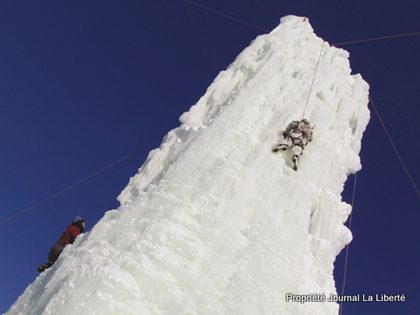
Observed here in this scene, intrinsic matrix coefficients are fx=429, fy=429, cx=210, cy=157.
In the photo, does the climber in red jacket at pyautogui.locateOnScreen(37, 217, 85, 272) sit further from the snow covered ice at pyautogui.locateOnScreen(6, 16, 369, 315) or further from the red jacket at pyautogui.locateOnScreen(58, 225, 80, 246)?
the snow covered ice at pyautogui.locateOnScreen(6, 16, 369, 315)

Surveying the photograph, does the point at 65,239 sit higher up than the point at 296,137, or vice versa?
the point at 296,137

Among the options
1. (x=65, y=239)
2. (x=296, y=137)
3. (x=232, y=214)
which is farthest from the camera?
(x=296, y=137)

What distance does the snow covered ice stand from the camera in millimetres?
8008

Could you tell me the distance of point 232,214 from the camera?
10.2 meters

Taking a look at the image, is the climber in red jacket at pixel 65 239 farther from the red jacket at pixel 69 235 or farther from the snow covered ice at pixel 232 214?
the snow covered ice at pixel 232 214

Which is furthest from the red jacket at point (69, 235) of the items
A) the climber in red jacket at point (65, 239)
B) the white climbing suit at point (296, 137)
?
the white climbing suit at point (296, 137)

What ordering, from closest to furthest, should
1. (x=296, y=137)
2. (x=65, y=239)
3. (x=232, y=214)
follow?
1. (x=232, y=214)
2. (x=65, y=239)
3. (x=296, y=137)

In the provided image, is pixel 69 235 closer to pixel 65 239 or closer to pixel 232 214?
pixel 65 239

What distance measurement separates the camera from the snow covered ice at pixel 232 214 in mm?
8008

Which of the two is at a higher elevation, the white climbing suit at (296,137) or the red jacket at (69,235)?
the white climbing suit at (296,137)

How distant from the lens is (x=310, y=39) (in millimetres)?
17531

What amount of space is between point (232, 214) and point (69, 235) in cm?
443

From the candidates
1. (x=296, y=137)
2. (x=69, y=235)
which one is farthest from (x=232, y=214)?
(x=69, y=235)

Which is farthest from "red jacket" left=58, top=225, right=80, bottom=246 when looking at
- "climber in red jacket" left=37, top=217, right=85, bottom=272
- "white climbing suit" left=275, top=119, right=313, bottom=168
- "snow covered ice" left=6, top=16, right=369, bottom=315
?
"white climbing suit" left=275, top=119, right=313, bottom=168
